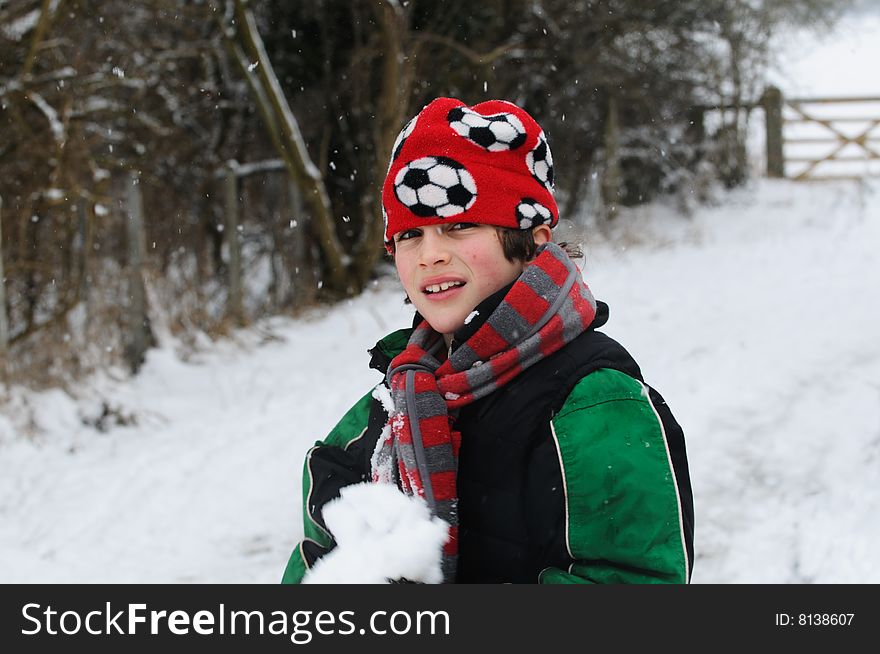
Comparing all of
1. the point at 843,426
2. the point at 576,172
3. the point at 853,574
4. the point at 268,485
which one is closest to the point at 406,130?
the point at 853,574

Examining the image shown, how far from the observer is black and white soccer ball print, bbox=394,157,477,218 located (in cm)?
165

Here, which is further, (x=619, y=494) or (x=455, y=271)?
(x=455, y=271)

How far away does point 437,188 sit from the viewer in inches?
65.2

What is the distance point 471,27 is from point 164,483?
684cm

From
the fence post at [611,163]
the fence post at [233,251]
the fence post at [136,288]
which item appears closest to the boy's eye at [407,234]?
the fence post at [136,288]

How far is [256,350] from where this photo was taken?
26.7 ft

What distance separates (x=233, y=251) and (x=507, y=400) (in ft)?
26.1

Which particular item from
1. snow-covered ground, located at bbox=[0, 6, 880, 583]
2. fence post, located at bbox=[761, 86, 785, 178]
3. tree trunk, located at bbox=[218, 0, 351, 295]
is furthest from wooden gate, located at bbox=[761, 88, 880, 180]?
tree trunk, located at bbox=[218, 0, 351, 295]

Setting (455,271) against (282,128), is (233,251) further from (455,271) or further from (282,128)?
(455,271)

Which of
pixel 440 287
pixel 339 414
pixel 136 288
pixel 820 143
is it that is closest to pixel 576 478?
pixel 440 287

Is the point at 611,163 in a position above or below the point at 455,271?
above

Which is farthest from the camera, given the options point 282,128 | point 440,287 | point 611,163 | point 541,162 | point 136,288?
point 611,163

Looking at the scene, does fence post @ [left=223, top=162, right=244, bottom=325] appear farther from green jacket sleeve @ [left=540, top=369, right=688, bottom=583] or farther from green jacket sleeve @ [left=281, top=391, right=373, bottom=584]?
green jacket sleeve @ [left=540, top=369, right=688, bottom=583]

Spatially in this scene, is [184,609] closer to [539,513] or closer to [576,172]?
[539,513]
